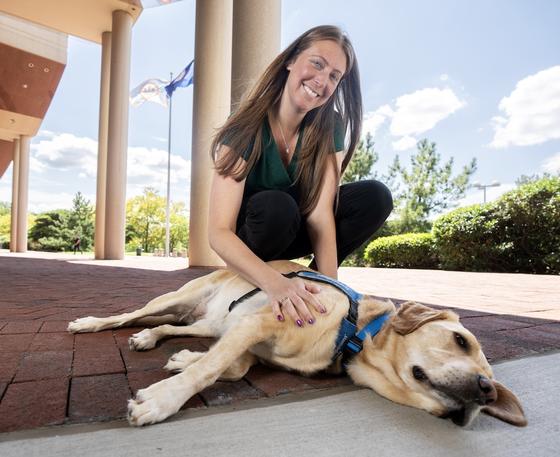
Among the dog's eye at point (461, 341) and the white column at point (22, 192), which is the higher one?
the white column at point (22, 192)

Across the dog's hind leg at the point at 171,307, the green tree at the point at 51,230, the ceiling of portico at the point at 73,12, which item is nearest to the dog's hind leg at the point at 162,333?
the dog's hind leg at the point at 171,307

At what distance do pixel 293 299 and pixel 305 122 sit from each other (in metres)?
1.33

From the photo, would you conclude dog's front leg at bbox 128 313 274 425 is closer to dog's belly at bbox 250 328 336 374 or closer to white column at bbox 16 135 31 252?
dog's belly at bbox 250 328 336 374

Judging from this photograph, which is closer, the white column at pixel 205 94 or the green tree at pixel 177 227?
the white column at pixel 205 94

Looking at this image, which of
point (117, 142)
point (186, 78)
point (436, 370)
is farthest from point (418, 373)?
point (186, 78)

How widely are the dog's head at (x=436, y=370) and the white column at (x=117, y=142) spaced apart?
10.4 m

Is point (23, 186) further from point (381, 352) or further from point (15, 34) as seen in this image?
point (381, 352)

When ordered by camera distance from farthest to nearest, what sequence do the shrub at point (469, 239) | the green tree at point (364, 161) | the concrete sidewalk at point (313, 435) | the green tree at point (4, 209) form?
the green tree at point (4, 209) → the green tree at point (364, 161) → the shrub at point (469, 239) → the concrete sidewalk at point (313, 435)

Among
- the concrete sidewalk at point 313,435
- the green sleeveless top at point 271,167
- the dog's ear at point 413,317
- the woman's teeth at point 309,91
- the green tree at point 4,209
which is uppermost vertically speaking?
the green tree at point 4,209

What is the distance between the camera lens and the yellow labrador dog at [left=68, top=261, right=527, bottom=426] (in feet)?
4.10

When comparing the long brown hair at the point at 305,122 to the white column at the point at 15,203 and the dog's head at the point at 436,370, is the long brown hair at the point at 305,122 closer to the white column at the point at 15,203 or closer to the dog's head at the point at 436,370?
the dog's head at the point at 436,370

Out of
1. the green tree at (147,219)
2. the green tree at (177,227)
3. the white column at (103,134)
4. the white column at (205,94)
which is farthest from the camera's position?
the green tree at (177,227)

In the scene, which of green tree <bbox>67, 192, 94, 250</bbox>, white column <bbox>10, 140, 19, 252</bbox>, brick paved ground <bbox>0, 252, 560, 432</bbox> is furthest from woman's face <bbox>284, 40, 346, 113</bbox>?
green tree <bbox>67, 192, 94, 250</bbox>

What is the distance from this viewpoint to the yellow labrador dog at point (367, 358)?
4.10 feet
